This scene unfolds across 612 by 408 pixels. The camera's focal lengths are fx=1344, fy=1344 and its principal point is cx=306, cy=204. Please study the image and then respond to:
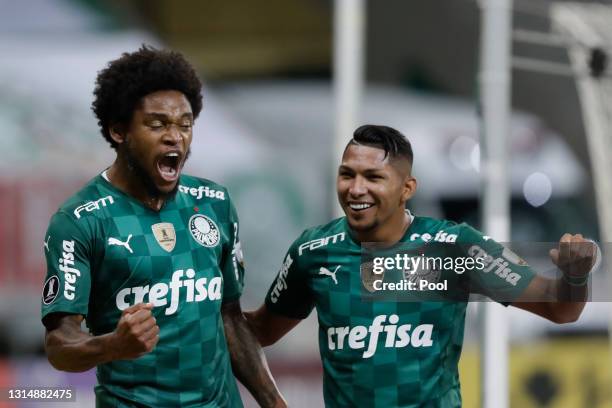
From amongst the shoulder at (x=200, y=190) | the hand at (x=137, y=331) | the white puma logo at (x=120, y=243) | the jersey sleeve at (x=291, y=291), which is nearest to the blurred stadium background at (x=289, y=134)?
the jersey sleeve at (x=291, y=291)

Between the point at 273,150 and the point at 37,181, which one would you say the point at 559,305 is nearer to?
the point at 37,181

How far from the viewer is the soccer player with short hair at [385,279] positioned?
555 centimetres

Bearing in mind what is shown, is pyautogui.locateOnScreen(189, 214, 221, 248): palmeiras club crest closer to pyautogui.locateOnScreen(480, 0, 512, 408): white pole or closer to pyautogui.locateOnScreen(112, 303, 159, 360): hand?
pyautogui.locateOnScreen(112, 303, 159, 360): hand

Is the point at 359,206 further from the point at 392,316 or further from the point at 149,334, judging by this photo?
the point at 149,334

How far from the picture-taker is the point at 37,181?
13805mm

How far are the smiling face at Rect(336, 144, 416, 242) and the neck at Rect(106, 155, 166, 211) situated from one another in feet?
2.55

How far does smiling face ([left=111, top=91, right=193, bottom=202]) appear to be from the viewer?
5469 mm

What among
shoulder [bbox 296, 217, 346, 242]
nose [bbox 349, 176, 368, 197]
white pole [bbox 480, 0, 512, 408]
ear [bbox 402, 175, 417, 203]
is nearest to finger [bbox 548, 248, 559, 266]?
ear [bbox 402, 175, 417, 203]

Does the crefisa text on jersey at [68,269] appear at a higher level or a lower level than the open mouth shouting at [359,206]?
lower

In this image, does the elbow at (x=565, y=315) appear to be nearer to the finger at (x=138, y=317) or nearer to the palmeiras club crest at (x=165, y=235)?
the palmeiras club crest at (x=165, y=235)

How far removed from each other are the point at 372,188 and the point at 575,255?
0.87 meters

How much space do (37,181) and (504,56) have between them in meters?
6.27

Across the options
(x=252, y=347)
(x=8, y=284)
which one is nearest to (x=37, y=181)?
(x=8, y=284)

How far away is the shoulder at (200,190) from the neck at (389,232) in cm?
63
